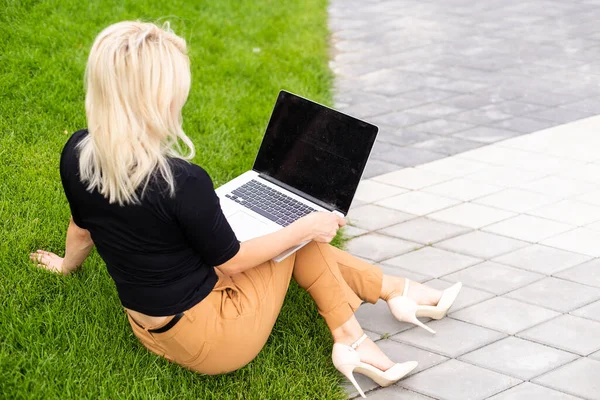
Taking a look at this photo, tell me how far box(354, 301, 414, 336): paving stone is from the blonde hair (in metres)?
1.55

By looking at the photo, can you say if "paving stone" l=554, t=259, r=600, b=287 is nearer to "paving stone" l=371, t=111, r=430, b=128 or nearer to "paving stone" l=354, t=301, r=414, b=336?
"paving stone" l=354, t=301, r=414, b=336

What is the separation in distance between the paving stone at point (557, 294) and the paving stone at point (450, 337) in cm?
37

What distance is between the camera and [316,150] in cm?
343

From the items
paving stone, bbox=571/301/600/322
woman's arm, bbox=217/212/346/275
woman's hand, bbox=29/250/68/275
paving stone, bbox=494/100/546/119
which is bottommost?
woman's hand, bbox=29/250/68/275

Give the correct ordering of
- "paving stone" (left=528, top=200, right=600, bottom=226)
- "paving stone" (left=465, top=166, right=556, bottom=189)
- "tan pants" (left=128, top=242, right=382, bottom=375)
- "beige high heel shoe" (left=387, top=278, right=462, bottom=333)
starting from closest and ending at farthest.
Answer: "tan pants" (left=128, top=242, right=382, bottom=375) < "beige high heel shoe" (left=387, top=278, right=462, bottom=333) < "paving stone" (left=528, top=200, right=600, bottom=226) < "paving stone" (left=465, top=166, right=556, bottom=189)

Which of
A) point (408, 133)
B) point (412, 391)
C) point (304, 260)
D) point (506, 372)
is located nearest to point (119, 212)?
point (304, 260)

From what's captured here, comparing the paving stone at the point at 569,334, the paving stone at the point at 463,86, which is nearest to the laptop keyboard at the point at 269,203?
the paving stone at the point at 569,334

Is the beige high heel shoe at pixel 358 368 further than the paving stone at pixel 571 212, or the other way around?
the paving stone at pixel 571 212

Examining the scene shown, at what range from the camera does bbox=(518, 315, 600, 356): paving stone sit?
3.43 metres

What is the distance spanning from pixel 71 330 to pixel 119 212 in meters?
0.98

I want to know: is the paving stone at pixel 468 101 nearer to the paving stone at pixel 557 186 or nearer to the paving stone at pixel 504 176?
the paving stone at pixel 504 176

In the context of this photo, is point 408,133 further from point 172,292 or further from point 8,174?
point 172,292

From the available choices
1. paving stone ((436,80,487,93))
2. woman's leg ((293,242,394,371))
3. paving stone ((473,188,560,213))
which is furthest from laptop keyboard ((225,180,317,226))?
paving stone ((436,80,487,93))

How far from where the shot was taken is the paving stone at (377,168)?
512 centimetres
